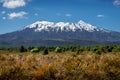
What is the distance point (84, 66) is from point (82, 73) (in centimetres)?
72

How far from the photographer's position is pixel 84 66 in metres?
14.9

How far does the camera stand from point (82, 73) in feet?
46.5

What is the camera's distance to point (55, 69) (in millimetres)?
14016

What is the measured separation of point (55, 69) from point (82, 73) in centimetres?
119

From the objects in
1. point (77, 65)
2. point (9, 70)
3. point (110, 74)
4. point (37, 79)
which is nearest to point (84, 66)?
point (77, 65)

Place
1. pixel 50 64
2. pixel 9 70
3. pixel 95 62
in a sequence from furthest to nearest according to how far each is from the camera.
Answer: pixel 95 62
pixel 50 64
pixel 9 70

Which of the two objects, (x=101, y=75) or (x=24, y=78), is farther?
(x=101, y=75)

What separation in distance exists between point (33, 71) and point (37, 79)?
16.2 inches

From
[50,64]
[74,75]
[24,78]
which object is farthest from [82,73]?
[24,78]

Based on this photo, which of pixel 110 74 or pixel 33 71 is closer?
pixel 33 71

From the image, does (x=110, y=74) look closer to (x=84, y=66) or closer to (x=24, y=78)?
(x=84, y=66)

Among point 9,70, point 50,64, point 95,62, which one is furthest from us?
point 95,62

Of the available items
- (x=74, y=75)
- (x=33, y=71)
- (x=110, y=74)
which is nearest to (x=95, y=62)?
(x=110, y=74)

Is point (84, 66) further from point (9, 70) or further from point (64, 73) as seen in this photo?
point (9, 70)
